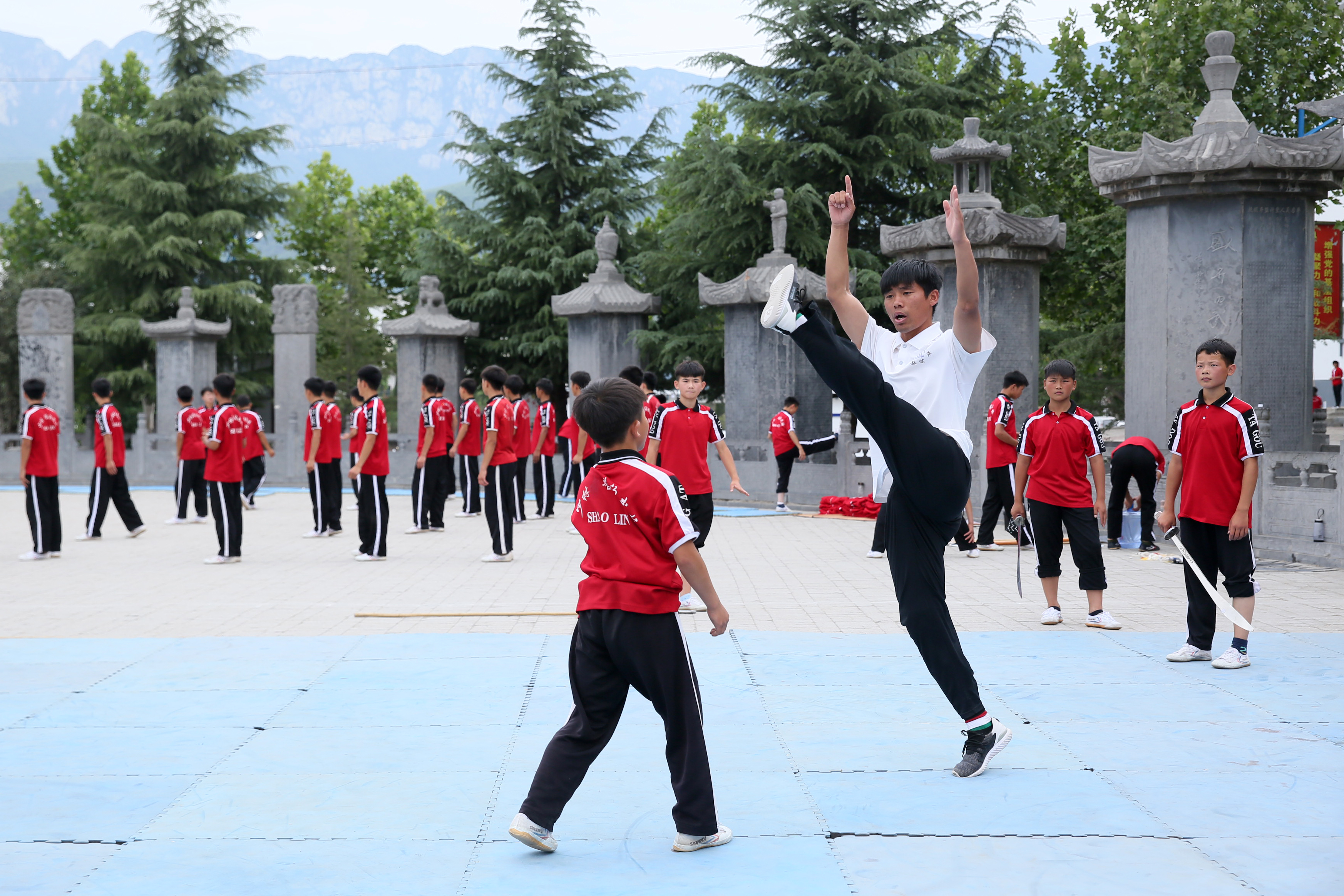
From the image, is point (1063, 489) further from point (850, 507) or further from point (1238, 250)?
point (850, 507)

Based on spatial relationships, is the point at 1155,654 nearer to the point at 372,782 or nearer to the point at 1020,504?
the point at 1020,504

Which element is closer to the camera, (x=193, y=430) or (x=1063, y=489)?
(x=1063, y=489)

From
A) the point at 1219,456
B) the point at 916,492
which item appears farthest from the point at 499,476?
the point at 916,492

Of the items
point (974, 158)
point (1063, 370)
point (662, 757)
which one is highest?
point (974, 158)

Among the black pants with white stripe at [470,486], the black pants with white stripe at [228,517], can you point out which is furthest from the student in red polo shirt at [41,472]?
the black pants with white stripe at [470,486]

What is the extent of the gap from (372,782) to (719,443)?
5.14 meters

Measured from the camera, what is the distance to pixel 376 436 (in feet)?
42.9

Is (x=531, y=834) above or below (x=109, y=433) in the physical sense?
below

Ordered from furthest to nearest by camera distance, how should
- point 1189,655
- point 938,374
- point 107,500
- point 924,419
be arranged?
point 107,500, point 1189,655, point 938,374, point 924,419

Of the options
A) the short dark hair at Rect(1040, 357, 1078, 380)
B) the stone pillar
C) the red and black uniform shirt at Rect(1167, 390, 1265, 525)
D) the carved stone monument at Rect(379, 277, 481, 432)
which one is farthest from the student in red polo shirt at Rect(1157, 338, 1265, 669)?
the stone pillar

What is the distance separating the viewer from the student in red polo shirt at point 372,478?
12867 millimetres

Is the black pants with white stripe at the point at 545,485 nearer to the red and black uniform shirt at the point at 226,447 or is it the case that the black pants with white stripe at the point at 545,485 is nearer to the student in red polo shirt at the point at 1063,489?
the red and black uniform shirt at the point at 226,447

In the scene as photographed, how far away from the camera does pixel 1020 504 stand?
8648 millimetres

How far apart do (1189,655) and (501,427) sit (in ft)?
23.7
